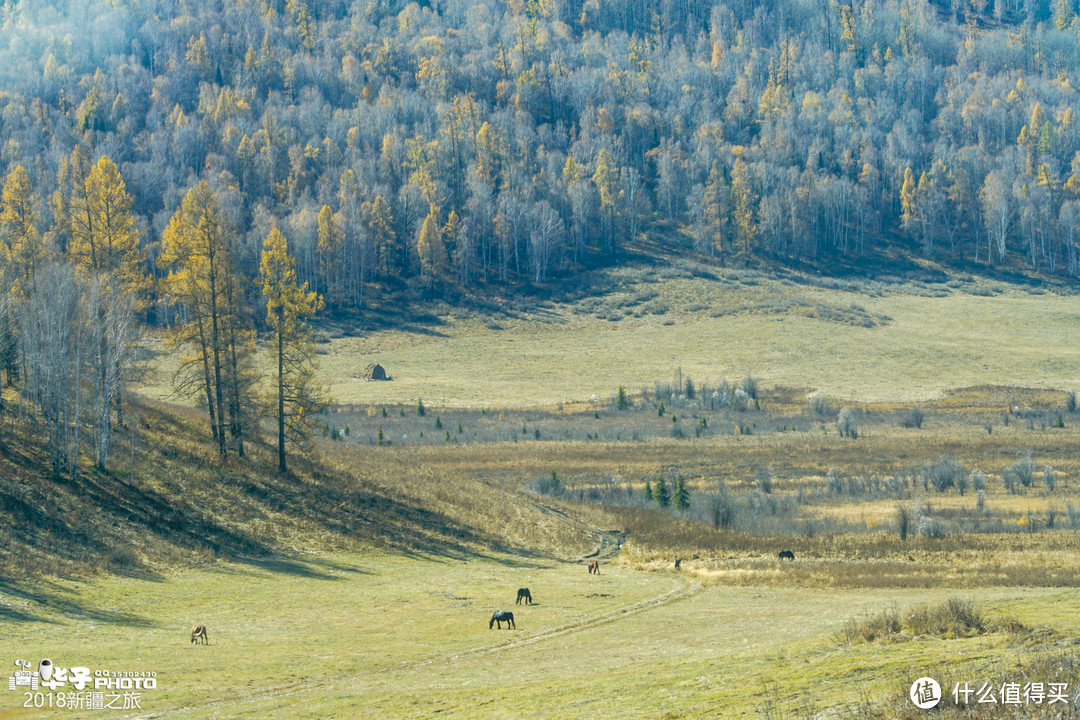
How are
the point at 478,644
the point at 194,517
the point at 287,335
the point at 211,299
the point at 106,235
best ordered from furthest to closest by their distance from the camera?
1. the point at 106,235
2. the point at 287,335
3. the point at 211,299
4. the point at 194,517
5. the point at 478,644

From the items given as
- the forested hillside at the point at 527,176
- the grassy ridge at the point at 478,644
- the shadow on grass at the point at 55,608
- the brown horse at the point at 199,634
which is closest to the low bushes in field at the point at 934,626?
the grassy ridge at the point at 478,644

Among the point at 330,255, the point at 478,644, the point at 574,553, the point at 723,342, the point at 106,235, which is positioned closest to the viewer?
the point at 478,644

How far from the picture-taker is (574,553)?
40.4 metres

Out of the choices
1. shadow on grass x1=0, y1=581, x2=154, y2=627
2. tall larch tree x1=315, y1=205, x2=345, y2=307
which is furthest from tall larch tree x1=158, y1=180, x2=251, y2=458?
tall larch tree x1=315, y1=205, x2=345, y2=307

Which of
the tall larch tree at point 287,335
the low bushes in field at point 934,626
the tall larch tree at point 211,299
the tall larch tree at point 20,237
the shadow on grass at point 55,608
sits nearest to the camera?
the low bushes in field at point 934,626

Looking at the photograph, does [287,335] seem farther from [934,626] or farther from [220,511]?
[934,626]

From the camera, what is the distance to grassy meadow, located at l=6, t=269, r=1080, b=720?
50.6 feet

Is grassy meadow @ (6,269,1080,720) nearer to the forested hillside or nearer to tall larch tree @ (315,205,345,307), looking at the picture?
tall larch tree @ (315,205,345,307)

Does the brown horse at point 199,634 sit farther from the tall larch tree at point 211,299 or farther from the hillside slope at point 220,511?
the tall larch tree at point 211,299

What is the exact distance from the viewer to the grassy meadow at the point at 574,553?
50.6 feet

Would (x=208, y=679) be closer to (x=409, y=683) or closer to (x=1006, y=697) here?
(x=409, y=683)

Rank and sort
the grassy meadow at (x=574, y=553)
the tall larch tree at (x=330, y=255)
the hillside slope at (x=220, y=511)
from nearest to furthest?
the grassy meadow at (x=574, y=553)
the hillside slope at (x=220, y=511)
the tall larch tree at (x=330, y=255)

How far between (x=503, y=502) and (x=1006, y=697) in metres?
36.8

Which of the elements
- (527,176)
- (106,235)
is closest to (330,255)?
(527,176)
